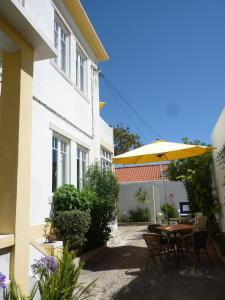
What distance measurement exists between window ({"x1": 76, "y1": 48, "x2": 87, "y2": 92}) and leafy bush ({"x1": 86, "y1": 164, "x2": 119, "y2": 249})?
3.37 metres

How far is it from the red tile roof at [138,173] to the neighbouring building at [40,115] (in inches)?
507

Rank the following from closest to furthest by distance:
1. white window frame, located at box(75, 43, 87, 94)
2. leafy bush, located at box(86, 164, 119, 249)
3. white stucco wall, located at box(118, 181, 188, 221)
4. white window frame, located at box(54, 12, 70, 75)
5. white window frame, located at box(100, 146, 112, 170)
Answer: leafy bush, located at box(86, 164, 119, 249) < white window frame, located at box(54, 12, 70, 75) < white window frame, located at box(75, 43, 87, 94) < white window frame, located at box(100, 146, 112, 170) < white stucco wall, located at box(118, 181, 188, 221)

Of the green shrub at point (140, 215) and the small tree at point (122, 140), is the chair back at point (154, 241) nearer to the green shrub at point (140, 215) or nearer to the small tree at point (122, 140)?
the green shrub at point (140, 215)

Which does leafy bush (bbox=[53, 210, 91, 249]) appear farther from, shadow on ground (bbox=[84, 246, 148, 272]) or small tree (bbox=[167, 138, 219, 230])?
small tree (bbox=[167, 138, 219, 230])

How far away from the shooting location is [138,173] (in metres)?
29.4

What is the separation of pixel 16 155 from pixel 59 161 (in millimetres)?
5113

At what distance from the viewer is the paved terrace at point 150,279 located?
5.77m

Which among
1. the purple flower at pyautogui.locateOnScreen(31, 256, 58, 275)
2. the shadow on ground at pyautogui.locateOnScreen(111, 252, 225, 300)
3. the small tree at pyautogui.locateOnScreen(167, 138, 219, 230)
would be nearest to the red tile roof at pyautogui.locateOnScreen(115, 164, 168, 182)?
the small tree at pyautogui.locateOnScreen(167, 138, 219, 230)

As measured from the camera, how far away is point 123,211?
22297 millimetres

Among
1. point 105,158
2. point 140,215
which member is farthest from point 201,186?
point 140,215

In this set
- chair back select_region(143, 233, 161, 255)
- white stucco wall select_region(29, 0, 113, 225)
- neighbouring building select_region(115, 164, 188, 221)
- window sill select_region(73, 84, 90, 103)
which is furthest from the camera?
neighbouring building select_region(115, 164, 188, 221)

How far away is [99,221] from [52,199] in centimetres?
211

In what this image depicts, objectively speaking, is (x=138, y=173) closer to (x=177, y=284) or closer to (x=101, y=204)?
(x=101, y=204)

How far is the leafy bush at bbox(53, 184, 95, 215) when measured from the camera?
8492 millimetres
